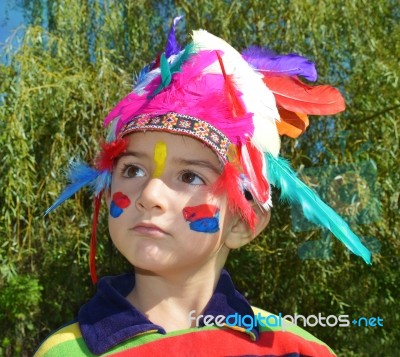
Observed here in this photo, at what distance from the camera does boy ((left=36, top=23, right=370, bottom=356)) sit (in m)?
1.59

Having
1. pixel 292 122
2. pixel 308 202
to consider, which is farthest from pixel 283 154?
pixel 308 202

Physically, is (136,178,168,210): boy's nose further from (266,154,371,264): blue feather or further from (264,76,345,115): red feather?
(264,76,345,115): red feather

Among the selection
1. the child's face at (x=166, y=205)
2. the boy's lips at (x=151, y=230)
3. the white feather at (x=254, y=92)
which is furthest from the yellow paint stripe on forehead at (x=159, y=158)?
the white feather at (x=254, y=92)

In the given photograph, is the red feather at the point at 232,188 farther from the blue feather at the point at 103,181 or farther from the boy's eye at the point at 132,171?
the blue feather at the point at 103,181

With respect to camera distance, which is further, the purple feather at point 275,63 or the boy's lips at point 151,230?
the purple feather at point 275,63

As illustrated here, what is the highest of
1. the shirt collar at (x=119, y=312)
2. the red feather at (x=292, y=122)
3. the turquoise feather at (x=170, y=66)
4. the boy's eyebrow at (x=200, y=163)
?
the turquoise feather at (x=170, y=66)

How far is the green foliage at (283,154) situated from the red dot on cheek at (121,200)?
165cm

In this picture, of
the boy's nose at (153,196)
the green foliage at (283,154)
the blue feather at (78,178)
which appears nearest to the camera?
the boy's nose at (153,196)

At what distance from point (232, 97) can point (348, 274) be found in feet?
6.74

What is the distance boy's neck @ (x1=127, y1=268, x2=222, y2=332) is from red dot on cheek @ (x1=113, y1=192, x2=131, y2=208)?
16cm

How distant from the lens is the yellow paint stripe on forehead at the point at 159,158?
1597 millimetres

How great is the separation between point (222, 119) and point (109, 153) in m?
0.26

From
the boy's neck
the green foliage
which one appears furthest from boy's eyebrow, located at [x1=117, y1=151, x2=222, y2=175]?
the green foliage

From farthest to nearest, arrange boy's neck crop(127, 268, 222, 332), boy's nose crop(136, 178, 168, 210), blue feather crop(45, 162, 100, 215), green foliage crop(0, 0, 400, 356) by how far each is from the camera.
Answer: green foliage crop(0, 0, 400, 356) → blue feather crop(45, 162, 100, 215) → boy's neck crop(127, 268, 222, 332) → boy's nose crop(136, 178, 168, 210)
